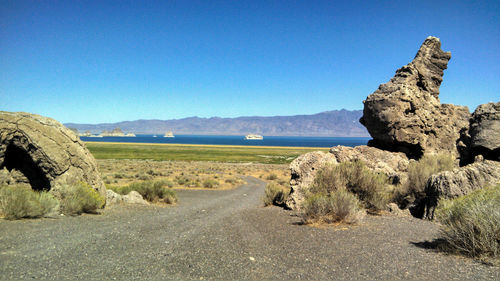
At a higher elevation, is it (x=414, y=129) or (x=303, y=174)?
(x=414, y=129)

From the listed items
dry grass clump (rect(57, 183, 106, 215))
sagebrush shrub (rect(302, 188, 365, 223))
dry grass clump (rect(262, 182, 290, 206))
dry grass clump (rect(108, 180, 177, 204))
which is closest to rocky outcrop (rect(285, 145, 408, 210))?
dry grass clump (rect(262, 182, 290, 206))

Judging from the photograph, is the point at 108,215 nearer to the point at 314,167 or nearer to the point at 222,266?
the point at 222,266

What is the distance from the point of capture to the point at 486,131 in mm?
11719

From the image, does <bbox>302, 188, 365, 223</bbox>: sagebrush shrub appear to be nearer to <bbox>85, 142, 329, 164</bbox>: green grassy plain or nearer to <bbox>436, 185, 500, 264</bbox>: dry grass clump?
<bbox>436, 185, 500, 264</bbox>: dry grass clump

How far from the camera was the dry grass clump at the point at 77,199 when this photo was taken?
10398 mm

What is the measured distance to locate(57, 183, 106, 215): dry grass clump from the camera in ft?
34.1

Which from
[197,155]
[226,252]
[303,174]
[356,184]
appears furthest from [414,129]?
[197,155]

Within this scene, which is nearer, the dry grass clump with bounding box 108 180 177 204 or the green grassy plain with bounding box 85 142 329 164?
the dry grass clump with bounding box 108 180 177 204

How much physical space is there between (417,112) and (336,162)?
18.8ft

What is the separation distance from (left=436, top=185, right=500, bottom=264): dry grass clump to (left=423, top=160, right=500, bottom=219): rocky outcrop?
289cm

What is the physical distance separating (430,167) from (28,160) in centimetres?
1493

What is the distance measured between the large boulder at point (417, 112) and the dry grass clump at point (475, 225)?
9.34 meters

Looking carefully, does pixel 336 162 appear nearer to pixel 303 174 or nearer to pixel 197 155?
pixel 303 174

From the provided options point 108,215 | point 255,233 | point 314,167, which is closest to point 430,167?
point 314,167
